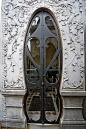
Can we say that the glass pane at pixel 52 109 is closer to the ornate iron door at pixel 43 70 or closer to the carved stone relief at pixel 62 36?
the ornate iron door at pixel 43 70

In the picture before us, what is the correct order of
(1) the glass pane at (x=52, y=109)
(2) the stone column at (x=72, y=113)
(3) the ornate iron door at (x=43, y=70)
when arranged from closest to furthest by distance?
(2) the stone column at (x=72, y=113) → (3) the ornate iron door at (x=43, y=70) → (1) the glass pane at (x=52, y=109)

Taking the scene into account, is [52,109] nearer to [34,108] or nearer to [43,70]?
[34,108]

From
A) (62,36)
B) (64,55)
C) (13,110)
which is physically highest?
(62,36)

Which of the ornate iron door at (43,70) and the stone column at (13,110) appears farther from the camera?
the ornate iron door at (43,70)

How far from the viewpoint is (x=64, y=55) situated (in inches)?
127

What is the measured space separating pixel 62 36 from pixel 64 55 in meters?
0.72

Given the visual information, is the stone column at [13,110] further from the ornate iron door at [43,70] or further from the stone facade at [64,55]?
the ornate iron door at [43,70]

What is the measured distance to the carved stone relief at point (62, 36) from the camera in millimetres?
3223

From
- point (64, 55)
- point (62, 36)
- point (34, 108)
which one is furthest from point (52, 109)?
point (62, 36)

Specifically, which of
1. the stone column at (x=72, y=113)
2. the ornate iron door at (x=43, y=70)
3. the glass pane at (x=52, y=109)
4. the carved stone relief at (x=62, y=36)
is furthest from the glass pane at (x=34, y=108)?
the carved stone relief at (x=62, y=36)

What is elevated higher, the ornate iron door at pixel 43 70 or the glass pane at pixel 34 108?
the ornate iron door at pixel 43 70

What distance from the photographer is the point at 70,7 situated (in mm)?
3254

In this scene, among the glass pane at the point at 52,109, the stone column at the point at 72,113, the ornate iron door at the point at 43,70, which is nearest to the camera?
the stone column at the point at 72,113

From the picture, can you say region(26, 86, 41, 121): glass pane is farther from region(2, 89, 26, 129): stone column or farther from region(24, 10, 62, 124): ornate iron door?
region(2, 89, 26, 129): stone column
